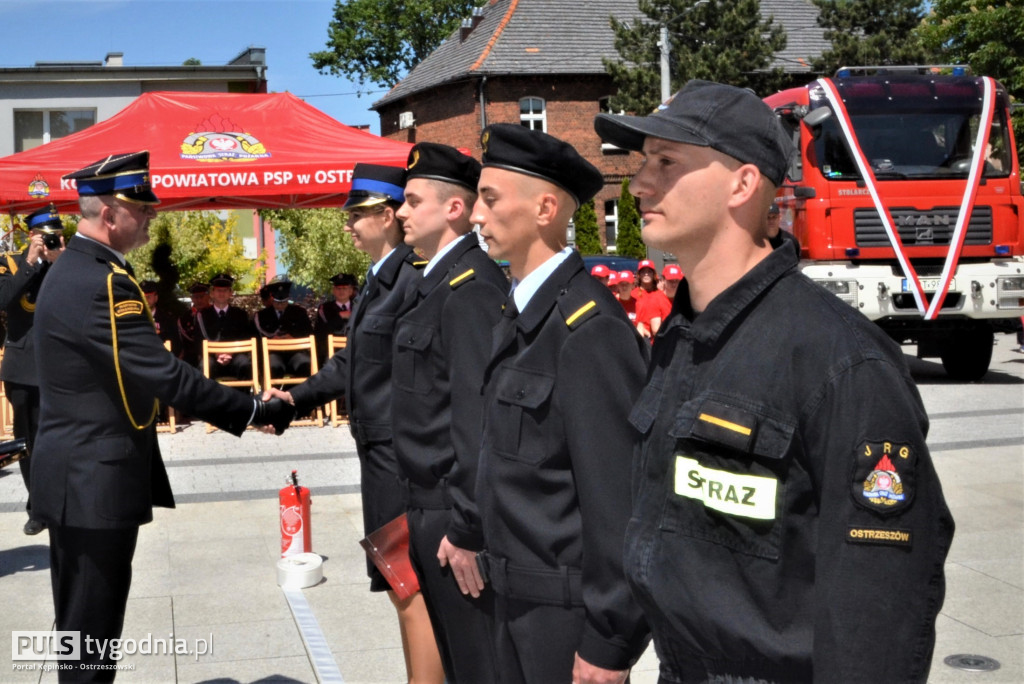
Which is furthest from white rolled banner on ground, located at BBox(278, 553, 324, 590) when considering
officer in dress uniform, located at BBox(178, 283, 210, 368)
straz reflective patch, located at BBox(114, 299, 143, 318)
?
officer in dress uniform, located at BBox(178, 283, 210, 368)

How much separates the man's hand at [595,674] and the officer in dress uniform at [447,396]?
2.62ft

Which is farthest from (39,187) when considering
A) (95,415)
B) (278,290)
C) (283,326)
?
(95,415)

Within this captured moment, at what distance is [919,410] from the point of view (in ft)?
6.34

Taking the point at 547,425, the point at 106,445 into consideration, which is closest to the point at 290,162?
the point at 106,445

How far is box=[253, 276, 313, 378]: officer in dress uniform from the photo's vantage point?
13.7m

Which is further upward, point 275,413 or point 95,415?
point 95,415

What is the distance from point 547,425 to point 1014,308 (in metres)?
13.7

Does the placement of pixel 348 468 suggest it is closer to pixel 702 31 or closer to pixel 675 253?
pixel 675 253

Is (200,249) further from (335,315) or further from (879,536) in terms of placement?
(879,536)

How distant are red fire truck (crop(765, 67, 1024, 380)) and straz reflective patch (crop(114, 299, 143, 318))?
1188cm

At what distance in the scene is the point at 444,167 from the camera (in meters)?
4.41

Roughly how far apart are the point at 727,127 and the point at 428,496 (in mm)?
2098

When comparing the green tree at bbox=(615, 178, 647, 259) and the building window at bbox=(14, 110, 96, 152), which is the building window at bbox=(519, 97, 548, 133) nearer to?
the green tree at bbox=(615, 178, 647, 259)

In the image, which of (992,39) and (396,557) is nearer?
(396,557)
